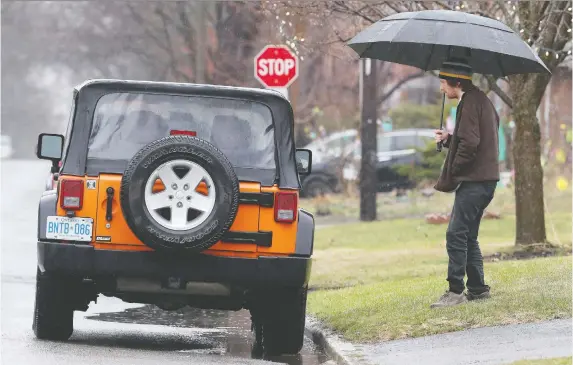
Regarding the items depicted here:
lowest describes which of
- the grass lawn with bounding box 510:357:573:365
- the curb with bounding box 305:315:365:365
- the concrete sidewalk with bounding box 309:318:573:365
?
the curb with bounding box 305:315:365:365

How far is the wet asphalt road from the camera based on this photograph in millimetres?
10195

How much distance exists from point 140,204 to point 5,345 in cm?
174

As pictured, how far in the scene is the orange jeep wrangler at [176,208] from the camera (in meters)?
9.86

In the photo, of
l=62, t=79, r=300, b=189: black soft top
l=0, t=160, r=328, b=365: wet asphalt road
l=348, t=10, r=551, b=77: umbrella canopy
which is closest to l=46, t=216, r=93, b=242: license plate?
l=62, t=79, r=300, b=189: black soft top

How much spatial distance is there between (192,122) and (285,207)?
0.99 metres

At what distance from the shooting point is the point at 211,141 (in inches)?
418

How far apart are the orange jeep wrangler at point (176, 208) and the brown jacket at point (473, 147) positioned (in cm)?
129

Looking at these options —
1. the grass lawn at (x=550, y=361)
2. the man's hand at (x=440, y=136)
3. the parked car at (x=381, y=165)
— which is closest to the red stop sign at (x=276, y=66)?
the man's hand at (x=440, y=136)

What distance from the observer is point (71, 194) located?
398 inches

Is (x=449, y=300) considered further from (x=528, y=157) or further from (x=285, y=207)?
(x=528, y=157)

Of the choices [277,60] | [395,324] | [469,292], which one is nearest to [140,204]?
[395,324]

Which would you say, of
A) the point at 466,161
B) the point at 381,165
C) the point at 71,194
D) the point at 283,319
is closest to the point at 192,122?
the point at 71,194

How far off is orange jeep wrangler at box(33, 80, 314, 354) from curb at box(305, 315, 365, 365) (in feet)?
0.93

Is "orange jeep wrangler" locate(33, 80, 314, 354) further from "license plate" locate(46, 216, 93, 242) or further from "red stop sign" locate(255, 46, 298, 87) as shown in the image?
"red stop sign" locate(255, 46, 298, 87)
